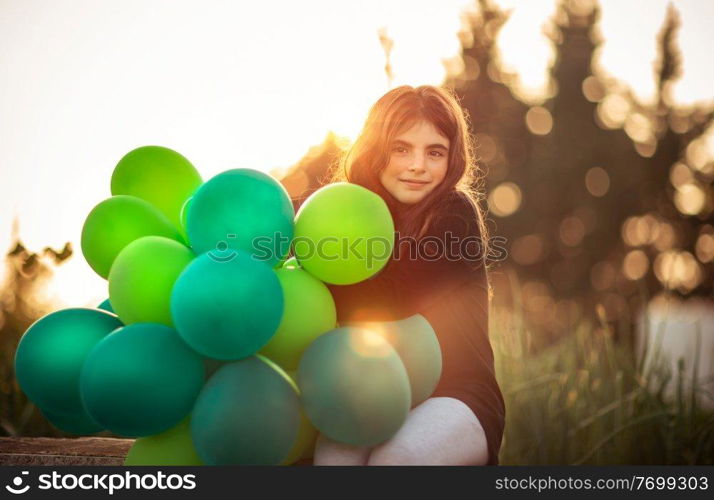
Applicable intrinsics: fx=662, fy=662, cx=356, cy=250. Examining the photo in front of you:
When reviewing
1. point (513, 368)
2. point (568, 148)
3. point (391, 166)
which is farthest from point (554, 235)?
point (391, 166)

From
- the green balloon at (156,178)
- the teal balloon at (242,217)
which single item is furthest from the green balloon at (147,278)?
the green balloon at (156,178)

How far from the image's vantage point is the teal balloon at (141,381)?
6.34 ft

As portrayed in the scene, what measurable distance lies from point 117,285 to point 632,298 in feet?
38.0

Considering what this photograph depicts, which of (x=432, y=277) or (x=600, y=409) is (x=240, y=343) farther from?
(x=600, y=409)

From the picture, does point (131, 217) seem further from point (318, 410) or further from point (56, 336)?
point (318, 410)

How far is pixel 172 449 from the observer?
82.6 inches

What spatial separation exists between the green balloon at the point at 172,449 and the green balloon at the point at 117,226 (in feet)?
2.18

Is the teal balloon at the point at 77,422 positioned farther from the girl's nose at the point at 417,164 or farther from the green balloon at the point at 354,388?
the girl's nose at the point at 417,164

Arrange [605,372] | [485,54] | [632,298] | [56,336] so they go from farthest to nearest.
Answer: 1. [485,54]
2. [632,298]
3. [605,372]
4. [56,336]

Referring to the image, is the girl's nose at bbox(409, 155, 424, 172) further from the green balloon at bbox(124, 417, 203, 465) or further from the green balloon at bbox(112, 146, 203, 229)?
the green balloon at bbox(124, 417, 203, 465)

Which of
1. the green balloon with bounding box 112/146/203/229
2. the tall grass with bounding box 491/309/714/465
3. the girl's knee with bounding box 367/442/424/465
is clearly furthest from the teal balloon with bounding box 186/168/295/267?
the tall grass with bounding box 491/309/714/465

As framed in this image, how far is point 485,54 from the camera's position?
43.6 feet

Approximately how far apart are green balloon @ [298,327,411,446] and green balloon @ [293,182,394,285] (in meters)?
0.20

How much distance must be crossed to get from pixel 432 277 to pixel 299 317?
1.76 ft
